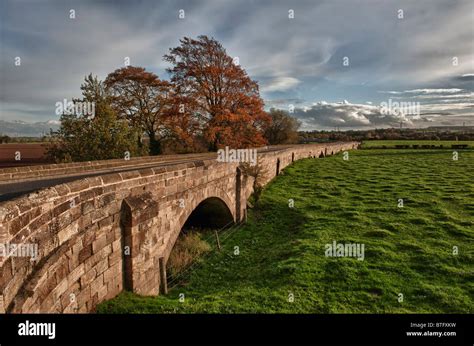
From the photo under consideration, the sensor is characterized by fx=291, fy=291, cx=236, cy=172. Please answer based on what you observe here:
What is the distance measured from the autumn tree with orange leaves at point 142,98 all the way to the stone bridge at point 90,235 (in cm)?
1701

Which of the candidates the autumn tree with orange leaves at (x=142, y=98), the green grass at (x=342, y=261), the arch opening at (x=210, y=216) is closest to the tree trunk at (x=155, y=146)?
the autumn tree with orange leaves at (x=142, y=98)

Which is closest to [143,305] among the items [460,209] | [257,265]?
[257,265]

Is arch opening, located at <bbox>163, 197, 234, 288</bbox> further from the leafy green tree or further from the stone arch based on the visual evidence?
the leafy green tree

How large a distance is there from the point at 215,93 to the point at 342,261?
744 inches

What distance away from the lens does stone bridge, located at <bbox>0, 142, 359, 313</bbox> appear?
10.7 ft

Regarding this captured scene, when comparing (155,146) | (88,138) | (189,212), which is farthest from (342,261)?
(155,146)

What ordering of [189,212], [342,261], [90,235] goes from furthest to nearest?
[189,212]
[342,261]
[90,235]

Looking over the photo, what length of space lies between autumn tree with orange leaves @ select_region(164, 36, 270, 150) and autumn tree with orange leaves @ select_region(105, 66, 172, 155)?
148 inches

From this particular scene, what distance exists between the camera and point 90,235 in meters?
4.92

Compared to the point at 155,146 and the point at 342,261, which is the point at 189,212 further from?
the point at 155,146

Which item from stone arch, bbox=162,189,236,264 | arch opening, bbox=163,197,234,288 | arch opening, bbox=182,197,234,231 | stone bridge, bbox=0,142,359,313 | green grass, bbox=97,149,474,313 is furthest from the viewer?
arch opening, bbox=182,197,234,231

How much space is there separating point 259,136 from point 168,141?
313 inches

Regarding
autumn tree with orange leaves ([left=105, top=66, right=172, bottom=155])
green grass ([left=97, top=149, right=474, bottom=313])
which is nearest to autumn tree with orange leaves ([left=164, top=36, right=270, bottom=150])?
autumn tree with orange leaves ([left=105, top=66, right=172, bottom=155])
